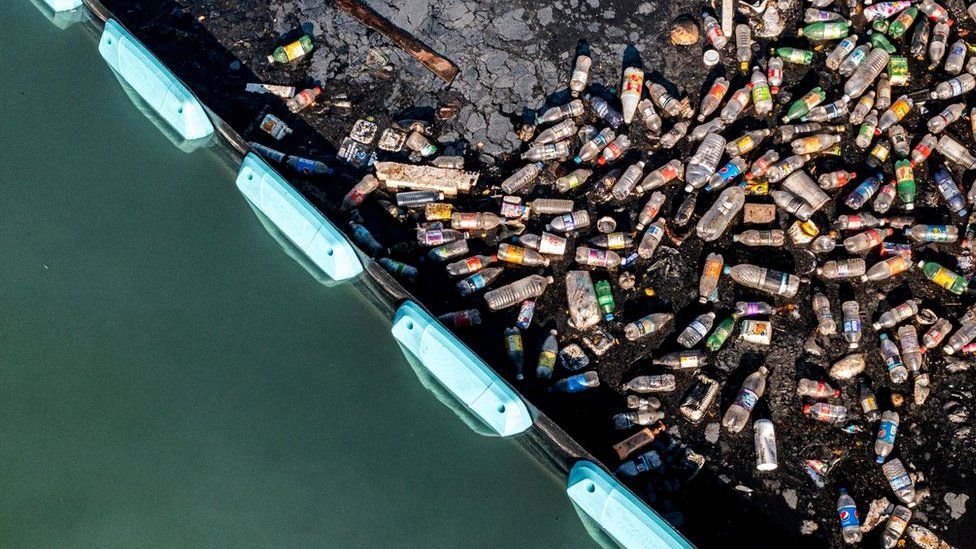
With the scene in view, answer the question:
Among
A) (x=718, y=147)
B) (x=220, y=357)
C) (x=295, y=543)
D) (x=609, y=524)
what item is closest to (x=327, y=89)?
(x=220, y=357)

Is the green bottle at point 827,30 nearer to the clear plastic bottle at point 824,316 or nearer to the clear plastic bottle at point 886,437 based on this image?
the clear plastic bottle at point 824,316

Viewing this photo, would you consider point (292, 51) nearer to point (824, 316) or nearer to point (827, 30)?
point (827, 30)

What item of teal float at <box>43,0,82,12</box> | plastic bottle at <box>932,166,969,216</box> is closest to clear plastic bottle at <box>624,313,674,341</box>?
plastic bottle at <box>932,166,969,216</box>

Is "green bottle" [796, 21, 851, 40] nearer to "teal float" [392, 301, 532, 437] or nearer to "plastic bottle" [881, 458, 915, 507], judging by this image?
"plastic bottle" [881, 458, 915, 507]

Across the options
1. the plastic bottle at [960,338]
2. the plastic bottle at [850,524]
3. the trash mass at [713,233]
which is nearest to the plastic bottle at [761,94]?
the trash mass at [713,233]

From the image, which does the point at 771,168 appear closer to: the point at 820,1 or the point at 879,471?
the point at 820,1

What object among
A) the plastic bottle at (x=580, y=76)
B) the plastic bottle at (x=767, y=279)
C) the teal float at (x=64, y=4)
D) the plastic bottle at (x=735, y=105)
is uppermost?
the plastic bottle at (x=735, y=105)
